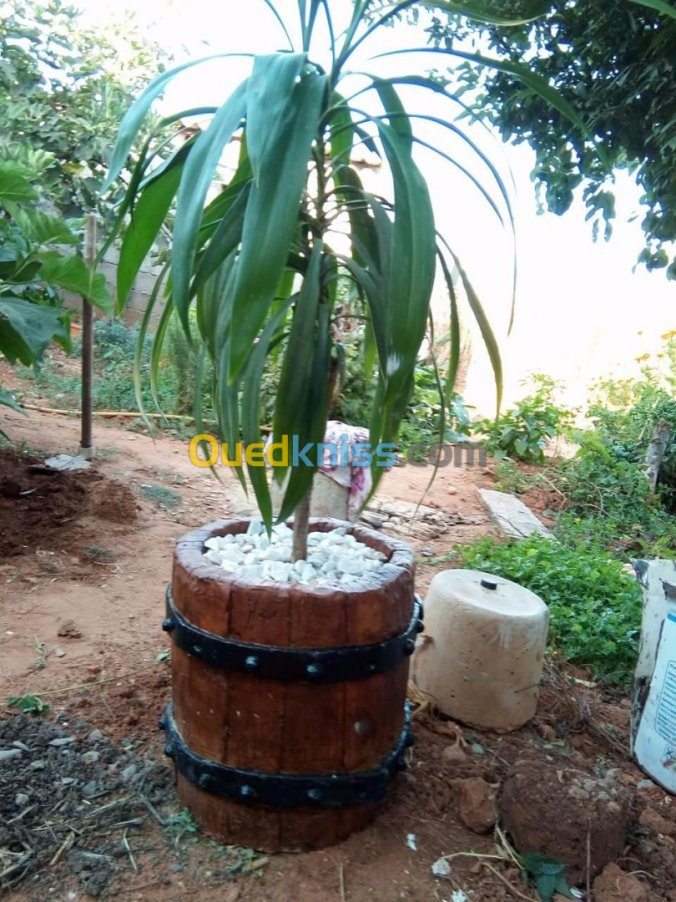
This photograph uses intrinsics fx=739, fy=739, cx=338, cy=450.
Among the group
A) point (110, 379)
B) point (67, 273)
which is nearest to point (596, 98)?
point (67, 273)

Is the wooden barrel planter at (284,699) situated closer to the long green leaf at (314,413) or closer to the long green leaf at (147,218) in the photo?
the long green leaf at (314,413)

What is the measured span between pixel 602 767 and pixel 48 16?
7.06m

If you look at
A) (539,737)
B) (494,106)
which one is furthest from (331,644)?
(494,106)

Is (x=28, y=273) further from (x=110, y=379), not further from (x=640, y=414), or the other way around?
(x=640, y=414)

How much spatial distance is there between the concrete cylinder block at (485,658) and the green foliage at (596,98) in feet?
4.47

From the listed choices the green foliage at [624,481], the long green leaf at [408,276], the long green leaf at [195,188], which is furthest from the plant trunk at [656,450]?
the long green leaf at [195,188]

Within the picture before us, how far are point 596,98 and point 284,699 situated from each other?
2.20 meters

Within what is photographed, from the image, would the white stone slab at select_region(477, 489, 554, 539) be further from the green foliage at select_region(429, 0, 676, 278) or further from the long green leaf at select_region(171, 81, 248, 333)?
the long green leaf at select_region(171, 81, 248, 333)

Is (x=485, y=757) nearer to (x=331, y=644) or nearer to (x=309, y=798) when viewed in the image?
(x=309, y=798)

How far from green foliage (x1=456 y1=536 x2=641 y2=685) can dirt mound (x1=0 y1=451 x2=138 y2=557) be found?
1855 mm

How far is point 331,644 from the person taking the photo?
149cm

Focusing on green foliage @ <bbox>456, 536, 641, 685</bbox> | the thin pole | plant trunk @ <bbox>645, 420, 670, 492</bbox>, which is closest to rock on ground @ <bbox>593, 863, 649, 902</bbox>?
green foliage @ <bbox>456, 536, 641, 685</bbox>

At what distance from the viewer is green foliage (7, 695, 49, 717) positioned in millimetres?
2096

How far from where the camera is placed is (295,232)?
1.46 metres
